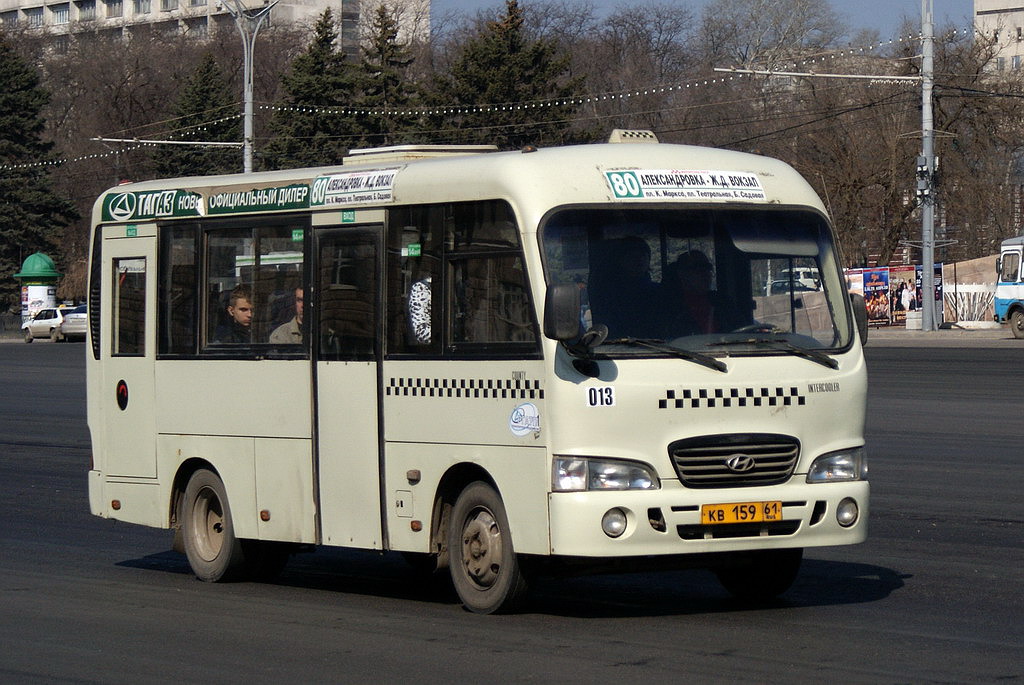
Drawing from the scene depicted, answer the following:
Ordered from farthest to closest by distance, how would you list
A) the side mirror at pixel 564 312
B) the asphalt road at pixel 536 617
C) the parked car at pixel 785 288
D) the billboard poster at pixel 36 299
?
the billboard poster at pixel 36 299, the parked car at pixel 785 288, the side mirror at pixel 564 312, the asphalt road at pixel 536 617

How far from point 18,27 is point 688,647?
3844 inches

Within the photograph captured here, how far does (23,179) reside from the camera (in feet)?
262

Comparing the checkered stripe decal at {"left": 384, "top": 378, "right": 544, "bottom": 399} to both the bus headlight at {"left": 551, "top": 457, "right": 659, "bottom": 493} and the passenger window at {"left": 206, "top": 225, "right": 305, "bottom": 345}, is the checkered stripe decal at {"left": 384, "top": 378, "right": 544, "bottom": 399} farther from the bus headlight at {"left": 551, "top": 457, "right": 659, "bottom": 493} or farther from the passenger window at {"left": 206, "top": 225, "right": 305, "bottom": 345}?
the passenger window at {"left": 206, "top": 225, "right": 305, "bottom": 345}

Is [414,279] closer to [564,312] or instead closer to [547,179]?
[547,179]

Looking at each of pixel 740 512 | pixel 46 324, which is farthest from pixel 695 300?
pixel 46 324

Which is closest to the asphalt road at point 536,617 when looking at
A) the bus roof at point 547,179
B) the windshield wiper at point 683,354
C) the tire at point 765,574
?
the tire at point 765,574

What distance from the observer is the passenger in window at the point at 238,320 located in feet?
35.9

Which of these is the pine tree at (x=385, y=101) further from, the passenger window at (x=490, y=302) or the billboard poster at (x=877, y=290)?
the passenger window at (x=490, y=302)

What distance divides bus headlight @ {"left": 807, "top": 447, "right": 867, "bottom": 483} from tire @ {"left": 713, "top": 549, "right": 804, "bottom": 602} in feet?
1.89

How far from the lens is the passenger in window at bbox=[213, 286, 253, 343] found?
10.9 m

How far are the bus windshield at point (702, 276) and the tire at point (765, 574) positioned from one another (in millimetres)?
1198

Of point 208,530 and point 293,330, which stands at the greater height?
point 293,330

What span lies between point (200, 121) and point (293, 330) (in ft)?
218

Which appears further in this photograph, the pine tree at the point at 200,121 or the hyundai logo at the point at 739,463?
the pine tree at the point at 200,121
